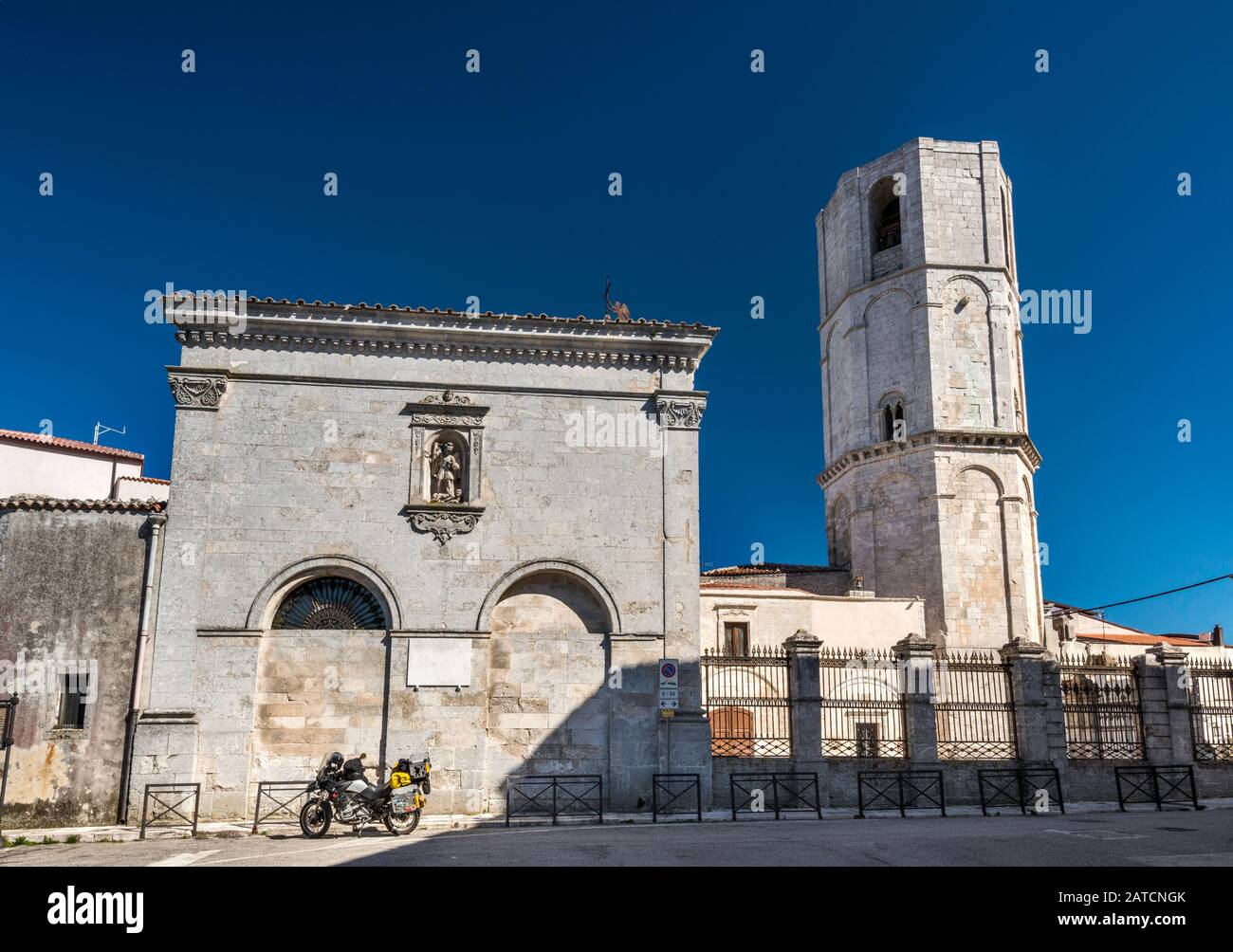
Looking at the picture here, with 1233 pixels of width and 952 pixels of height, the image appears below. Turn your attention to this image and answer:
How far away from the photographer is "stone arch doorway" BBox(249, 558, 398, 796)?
16.2m

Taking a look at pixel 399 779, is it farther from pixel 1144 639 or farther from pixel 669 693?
pixel 1144 639

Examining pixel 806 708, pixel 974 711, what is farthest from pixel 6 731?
pixel 974 711

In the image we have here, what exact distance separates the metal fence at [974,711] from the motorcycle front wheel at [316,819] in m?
11.7

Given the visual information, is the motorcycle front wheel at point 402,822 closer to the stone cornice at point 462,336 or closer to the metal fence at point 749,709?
the metal fence at point 749,709

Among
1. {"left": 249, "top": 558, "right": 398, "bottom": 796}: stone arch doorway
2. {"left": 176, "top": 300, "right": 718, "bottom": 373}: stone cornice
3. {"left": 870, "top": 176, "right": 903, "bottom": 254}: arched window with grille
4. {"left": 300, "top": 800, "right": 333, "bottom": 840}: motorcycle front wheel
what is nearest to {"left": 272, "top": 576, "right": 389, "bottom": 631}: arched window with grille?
{"left": 249, "top": 558, "right": 398, "bottom": 796}: stone arch doorway

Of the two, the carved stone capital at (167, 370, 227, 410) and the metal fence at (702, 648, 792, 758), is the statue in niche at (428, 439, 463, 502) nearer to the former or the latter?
the carved stone capital at (167, 370, 227, 410)

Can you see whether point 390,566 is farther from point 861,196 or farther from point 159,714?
point 861,196

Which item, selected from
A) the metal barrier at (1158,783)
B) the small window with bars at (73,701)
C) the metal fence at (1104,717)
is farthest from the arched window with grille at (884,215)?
the small window with bars at (73,701)

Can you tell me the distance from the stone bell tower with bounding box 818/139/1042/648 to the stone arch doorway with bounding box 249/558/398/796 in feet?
63.0

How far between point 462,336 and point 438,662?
620 centimetres

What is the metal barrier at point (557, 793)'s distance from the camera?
16281mm

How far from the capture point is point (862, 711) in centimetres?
2095

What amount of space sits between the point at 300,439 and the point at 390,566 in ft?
9.61

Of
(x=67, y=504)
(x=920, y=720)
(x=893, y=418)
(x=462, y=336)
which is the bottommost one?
(x=920, y=720)
